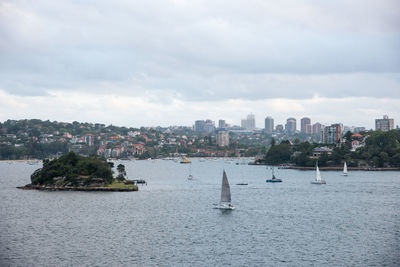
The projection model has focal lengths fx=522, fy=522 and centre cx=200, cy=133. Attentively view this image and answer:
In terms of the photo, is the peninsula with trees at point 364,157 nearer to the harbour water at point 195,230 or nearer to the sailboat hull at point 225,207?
the harbour water at point 195,230

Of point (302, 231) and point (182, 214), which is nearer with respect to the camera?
point (302, 231)

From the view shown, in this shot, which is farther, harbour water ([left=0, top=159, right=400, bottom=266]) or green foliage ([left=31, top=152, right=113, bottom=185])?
green foliage ([left=31, top=152, right=113, bottom=185])

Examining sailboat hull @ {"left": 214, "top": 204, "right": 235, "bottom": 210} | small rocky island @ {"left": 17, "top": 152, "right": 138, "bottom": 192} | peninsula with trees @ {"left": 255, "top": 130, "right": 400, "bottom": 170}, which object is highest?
peninsula with trees @ {"left": 255, "top": 130, "right": 400, "bottom": 170}

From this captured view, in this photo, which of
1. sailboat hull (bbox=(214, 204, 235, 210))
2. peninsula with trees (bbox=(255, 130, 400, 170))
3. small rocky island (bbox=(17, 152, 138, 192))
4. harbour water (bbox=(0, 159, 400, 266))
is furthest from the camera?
peninsula with trees (bbox=(255, 130, 400, 170))

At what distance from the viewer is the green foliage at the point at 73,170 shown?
9269 centimetres

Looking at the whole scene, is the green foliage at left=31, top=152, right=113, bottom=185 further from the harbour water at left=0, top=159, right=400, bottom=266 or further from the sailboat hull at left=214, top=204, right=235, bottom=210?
the sailboat hull at left=214, top=204, right=235, bottom=210

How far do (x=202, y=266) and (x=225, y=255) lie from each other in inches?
156

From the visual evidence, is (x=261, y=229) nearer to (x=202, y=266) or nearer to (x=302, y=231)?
(x=302, y=231)

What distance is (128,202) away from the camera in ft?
245

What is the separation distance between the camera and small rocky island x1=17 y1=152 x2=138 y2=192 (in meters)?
90.4

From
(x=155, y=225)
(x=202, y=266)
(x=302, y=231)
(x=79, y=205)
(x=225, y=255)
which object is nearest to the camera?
(x=202, y=266)

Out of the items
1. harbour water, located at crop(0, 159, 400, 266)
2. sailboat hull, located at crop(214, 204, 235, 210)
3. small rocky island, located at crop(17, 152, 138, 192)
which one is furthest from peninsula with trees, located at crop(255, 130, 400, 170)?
sailboat hull, located at crop(214, 204, 235, 210)

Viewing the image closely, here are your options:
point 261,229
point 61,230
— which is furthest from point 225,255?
point 61,230

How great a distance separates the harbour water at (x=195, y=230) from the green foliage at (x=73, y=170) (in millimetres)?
7921
